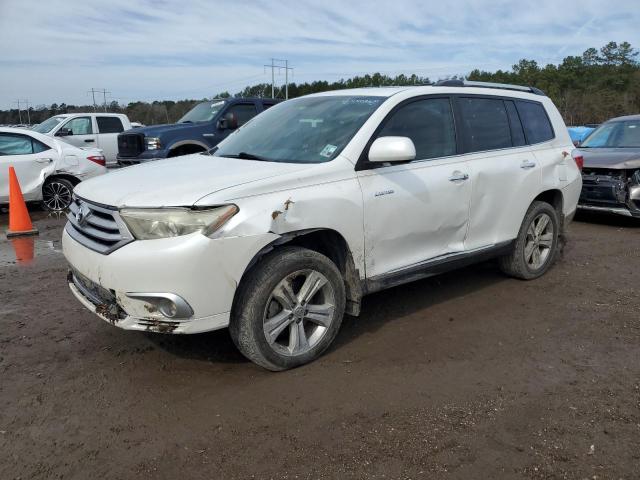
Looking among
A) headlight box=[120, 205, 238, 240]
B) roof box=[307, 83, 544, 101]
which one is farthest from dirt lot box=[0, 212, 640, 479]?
roof box=[307, 83, 544, 101]

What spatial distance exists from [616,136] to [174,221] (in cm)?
882

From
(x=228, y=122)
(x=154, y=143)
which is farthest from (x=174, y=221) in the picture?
(x=154, y=143)

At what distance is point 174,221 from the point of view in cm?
308

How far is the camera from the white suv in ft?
10.2

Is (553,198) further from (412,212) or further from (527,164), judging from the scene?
(412,212)

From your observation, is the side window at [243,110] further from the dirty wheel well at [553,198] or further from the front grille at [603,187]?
the dirty wheel well at [553,198]

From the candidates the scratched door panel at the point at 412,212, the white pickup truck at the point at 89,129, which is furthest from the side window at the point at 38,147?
the scratched door panel at the point at 412,212

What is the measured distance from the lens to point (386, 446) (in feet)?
9.19

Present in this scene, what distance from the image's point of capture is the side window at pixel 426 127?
162 inches

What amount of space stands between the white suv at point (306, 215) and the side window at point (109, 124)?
39.1ft

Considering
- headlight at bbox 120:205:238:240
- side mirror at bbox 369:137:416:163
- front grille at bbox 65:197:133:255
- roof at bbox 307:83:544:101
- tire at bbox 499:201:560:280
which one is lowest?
tire at bbox 499:201:560:280

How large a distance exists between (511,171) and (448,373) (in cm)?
216

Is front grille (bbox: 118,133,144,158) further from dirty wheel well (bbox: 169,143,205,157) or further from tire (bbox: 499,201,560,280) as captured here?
tire (bbox: 499,201,560,280)

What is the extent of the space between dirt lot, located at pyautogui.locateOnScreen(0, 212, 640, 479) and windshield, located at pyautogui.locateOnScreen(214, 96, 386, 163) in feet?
4.64
